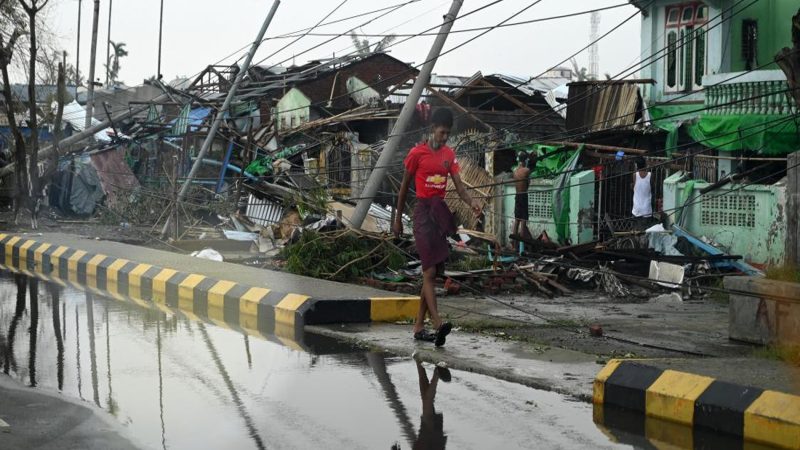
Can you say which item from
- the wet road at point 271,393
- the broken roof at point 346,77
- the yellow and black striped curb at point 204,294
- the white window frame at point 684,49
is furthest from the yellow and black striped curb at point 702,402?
the broken roof at point 346,77

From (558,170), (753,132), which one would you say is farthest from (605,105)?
(753,132)

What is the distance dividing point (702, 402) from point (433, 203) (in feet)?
10.2

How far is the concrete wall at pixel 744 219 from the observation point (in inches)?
654

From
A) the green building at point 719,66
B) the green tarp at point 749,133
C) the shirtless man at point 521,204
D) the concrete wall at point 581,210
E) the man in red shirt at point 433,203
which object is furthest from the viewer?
the concrete wall at point 581,210

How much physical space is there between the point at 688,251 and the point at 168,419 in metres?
12.4

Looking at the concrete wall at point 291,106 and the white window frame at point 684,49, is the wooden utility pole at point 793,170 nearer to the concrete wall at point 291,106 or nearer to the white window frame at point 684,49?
the white window frame at point 684,49

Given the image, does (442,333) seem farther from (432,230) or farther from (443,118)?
(443,118)

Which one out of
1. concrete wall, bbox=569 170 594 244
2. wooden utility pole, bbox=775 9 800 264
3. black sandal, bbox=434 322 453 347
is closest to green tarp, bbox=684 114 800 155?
concrete wall, bbox=569 170 594 244

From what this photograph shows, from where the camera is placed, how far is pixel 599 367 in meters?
8.02

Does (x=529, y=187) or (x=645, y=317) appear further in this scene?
(x=529, y=187)

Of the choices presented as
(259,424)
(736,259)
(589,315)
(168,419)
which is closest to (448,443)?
(259,424)

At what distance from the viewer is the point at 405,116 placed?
1502 cm

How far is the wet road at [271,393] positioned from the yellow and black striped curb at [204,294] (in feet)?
2.52

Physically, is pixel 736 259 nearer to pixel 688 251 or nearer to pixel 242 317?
pixel 688 251
